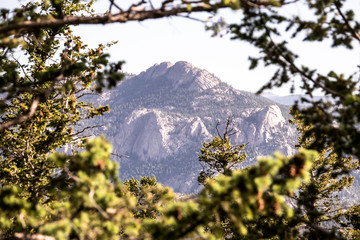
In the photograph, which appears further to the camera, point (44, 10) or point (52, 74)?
point (44, 10)

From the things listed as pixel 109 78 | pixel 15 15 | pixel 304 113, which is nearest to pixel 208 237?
pixel 109 78

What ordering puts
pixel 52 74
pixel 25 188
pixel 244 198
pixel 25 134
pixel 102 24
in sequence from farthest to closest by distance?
pixel 25 134 < pixel 25 188 < pixel 52 74 < pixel 102 24 < pixel 244 198

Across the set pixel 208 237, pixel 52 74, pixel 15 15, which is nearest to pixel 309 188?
pixel 208 237

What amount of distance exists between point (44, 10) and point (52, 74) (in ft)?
29.6

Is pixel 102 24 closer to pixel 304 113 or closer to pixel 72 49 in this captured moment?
pixel 304 113

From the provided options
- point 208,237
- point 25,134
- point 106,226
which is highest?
point 106,226

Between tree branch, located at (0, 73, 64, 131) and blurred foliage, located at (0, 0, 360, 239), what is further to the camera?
tree branch, located at (0, 73, 64, 131)

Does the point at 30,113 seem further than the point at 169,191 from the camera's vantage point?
No

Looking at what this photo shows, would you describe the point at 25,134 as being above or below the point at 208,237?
below

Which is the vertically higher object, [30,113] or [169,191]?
[30,113]

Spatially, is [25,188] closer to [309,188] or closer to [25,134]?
[25,134]

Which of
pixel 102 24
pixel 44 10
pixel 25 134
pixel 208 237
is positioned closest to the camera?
pixel 208 237

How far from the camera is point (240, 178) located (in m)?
3.18

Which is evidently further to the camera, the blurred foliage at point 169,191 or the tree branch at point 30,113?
the tree branch at point 30,113
